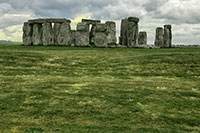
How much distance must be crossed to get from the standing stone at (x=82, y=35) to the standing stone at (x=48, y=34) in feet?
10.7

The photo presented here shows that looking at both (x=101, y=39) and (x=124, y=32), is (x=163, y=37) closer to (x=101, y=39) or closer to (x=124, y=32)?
(x=124, y=32)

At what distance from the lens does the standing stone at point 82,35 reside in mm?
29094

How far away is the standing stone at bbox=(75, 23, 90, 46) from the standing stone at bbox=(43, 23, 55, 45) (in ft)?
10.7

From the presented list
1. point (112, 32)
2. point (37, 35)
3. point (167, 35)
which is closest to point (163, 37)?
point (167, 35)

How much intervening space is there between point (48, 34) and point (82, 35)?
14.4 feet

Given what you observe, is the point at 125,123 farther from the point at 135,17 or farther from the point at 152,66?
the point at 135,17

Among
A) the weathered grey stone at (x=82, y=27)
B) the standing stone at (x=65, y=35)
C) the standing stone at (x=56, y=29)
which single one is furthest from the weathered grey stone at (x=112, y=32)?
the standing stone at (x=56, y=29)

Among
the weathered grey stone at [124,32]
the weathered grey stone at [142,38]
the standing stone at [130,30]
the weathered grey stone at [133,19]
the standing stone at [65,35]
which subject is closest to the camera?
the standing stone at [65,35]

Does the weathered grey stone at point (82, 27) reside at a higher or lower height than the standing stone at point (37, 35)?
higher

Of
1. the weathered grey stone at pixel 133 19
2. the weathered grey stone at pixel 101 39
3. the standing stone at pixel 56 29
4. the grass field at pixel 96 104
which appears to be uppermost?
the weathered grey stone at pixel 133 19

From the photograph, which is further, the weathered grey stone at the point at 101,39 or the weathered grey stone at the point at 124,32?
the weathered grey stone at the point at 124,32

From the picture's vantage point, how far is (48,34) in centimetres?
2895

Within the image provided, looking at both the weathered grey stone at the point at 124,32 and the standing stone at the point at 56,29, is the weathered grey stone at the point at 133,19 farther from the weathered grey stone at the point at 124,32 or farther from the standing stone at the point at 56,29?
the standing stone at the point at 56,29

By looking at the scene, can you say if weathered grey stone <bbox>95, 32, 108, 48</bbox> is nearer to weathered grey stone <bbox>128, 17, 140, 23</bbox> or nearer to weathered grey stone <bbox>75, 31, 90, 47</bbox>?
weathered grey stone <bbox>75, 31, 90, 47</bbox>
